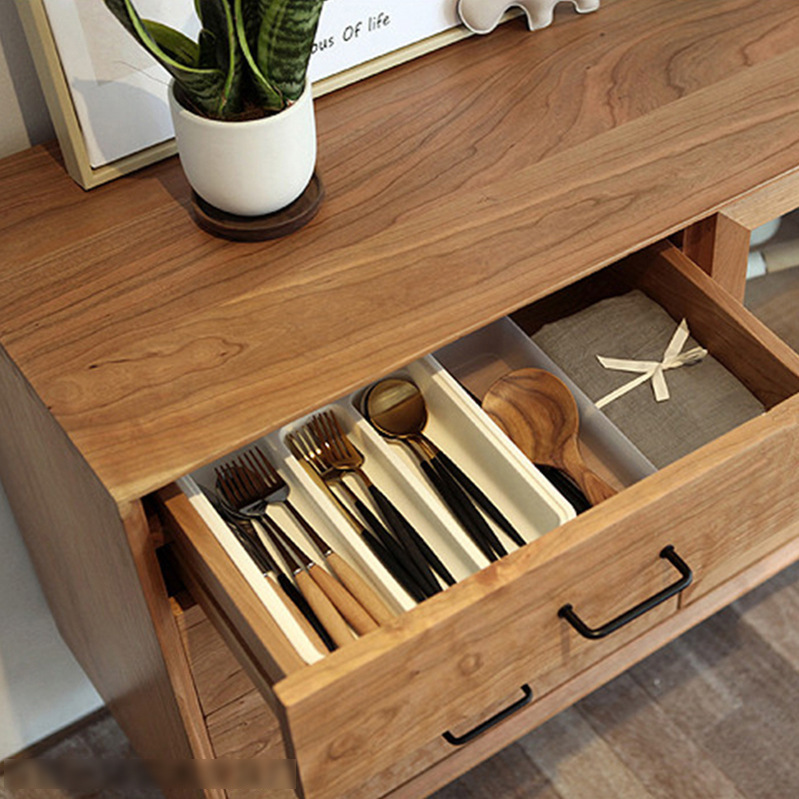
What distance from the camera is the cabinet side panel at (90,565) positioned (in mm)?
749

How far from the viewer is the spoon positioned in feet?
2.75

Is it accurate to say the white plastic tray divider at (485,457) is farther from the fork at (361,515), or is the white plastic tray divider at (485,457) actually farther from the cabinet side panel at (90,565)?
the cabinet side panel at (90,565)

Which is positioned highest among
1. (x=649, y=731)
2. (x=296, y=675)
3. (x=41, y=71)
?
(x=41, y=71)

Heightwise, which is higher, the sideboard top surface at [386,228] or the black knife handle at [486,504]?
the sideboard top surface at [386,228]

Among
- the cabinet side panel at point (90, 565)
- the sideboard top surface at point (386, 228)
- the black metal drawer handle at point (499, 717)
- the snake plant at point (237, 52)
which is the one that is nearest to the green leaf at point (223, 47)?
the snake plant at point (237, 52)

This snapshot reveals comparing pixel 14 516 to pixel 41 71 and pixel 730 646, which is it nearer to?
pixel 41 71

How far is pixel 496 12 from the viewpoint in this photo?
0.98m

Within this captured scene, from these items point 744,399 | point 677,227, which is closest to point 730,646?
point 744,399

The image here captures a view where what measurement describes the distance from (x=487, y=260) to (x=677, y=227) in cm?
14

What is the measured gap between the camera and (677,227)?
2.68ft

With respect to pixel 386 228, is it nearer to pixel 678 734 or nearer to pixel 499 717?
pixel 499 717

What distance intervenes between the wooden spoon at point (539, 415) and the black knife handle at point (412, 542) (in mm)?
135

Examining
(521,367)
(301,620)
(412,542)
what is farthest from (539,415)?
(301,620)

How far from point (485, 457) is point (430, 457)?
0.15ft
